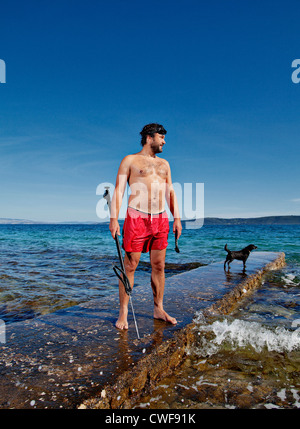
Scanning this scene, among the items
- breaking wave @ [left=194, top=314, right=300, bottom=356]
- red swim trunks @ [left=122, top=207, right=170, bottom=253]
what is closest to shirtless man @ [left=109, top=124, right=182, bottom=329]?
red swim trunks @ [left=122, top=207, right=170, bottom=253]

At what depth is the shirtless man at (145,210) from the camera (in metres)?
3.37

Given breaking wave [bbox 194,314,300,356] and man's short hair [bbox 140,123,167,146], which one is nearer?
breaking wave [bbox 194,314,300,356]

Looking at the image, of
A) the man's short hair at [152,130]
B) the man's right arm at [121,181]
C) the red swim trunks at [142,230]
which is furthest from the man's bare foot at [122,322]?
the man's short hair at [152,130]

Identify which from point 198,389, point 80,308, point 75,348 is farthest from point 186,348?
point 80,308

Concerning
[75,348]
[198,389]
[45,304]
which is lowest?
[45,304]

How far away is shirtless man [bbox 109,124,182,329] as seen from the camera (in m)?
3.37

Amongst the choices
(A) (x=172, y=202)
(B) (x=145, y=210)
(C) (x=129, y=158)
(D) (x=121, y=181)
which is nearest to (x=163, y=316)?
(B) (x=145, y=210)

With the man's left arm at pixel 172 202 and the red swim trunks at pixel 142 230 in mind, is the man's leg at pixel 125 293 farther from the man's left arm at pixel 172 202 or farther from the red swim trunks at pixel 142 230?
the man's left arm at pixel 172 202

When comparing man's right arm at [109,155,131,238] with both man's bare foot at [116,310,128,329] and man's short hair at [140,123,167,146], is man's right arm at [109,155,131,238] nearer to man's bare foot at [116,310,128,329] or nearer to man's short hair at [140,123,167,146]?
man's short hair at [140,123,167,146]

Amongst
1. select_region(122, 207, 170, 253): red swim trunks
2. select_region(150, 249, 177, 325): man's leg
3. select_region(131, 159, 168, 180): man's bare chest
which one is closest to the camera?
select_region(122, 207, 170, 253): red swim trunks

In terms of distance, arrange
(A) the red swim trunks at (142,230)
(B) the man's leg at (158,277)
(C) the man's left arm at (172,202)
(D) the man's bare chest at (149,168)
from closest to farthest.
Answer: (A) the red swim trunks at (142,230) < (D) the man's bare chest at (149,168) < (B) the man's leg at (158,277) < (C) the man's left arm at (172,202)

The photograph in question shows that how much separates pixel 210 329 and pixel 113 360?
1460 millimetres
